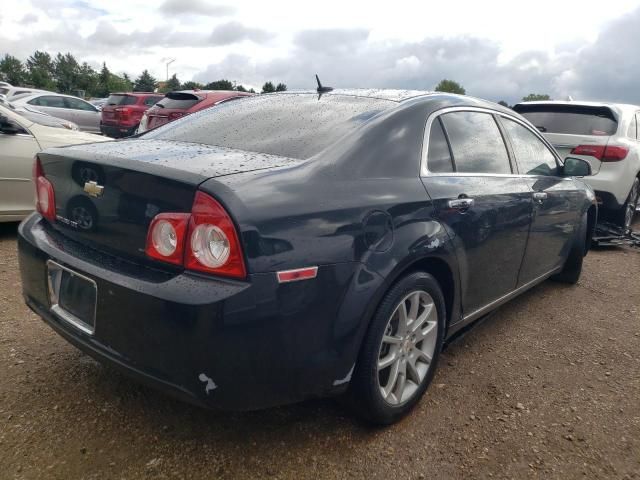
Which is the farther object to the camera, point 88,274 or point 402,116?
point 402,116

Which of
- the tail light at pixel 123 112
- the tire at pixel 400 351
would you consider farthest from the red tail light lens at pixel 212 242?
the tail light at pixel 123 112

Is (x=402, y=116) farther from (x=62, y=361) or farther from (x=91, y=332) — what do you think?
(x=62, y=361)

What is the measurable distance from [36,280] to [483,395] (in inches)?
88.7

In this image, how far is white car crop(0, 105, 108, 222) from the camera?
4.93 m

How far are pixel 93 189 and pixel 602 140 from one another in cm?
553

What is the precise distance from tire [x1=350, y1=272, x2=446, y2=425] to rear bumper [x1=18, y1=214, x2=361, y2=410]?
0.15 m

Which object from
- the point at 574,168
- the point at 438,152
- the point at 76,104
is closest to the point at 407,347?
the point at 438,152

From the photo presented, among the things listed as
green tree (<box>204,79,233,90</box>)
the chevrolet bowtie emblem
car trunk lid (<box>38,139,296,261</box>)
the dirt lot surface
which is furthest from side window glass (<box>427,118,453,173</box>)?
green tree (<box>204,79,233,90</box>)

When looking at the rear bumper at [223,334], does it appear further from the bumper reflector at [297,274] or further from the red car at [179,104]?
the red car at [179,104]

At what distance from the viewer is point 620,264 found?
5.46m

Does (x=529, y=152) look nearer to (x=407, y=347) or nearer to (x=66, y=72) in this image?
(x=407, y=347)

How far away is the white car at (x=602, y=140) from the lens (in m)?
5.86

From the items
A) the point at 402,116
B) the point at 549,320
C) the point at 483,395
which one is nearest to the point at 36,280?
the point at 402,116

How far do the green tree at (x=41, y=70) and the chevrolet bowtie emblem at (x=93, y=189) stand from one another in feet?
251
